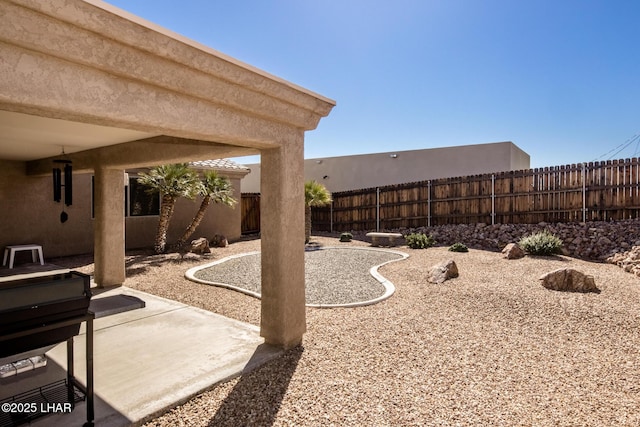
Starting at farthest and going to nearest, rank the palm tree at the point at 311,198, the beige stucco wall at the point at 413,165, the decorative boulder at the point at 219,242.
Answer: the beige stucco wall at the point at 413,165
the palm tree at the point at 311,198
the decorative boulder at the point at 219,242

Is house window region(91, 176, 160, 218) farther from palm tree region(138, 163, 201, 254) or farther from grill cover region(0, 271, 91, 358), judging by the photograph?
grill cover region(0, 271, 91, 358)

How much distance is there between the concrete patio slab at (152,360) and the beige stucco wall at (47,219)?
7775 mm

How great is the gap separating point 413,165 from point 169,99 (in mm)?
20904

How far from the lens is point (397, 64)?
487 inches

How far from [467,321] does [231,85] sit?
5.26m

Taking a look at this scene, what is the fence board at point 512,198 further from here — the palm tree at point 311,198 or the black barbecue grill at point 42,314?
the black barbecue grill at point 42,314

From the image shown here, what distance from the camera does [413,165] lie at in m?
22.5

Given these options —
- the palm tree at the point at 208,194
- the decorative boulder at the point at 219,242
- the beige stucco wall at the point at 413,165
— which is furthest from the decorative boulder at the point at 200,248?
the beige stucco wall at the point at 413,165

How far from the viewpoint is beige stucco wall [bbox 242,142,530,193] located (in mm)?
20328

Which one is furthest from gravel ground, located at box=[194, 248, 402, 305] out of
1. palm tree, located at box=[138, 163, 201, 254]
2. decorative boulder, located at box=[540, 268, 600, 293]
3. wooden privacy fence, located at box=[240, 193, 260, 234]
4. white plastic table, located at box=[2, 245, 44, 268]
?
wooden privacy fence, located at box=[240, 193, 260, 234]

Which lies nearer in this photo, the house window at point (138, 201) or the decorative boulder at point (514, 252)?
the decorative boulder at point (514, 252)

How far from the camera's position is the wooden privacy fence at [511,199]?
1264 centimetres

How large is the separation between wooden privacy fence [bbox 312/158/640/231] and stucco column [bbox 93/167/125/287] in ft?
44.2

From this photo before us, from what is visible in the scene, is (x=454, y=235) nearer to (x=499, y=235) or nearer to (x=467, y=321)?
(x=499, y=235)
